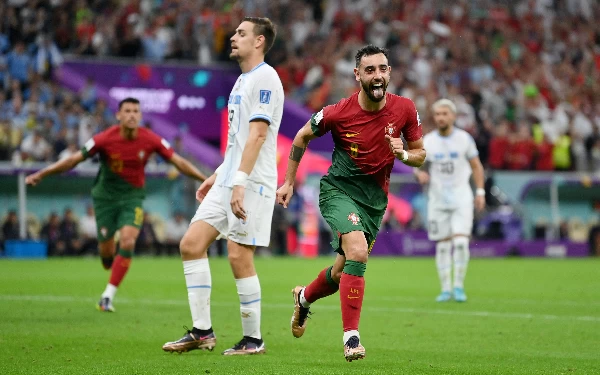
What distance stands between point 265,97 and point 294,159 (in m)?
0.74

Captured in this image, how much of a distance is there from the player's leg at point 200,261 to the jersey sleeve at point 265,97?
0.74 metres

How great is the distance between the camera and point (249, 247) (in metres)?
8.30

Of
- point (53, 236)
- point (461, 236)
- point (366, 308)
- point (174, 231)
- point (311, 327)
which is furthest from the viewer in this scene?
point (174, 231)

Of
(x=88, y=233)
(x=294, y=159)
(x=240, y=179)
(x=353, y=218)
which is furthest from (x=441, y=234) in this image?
(x=88, y=233)

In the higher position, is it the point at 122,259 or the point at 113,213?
the point at 113,213

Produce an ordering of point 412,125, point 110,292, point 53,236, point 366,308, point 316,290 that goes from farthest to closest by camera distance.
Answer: point 53,236 → point 366,308 → point 110,292 → point 316,290 → point 412,125

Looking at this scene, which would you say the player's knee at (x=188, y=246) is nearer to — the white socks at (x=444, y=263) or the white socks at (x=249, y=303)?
the white socks at (x=249, y=303)

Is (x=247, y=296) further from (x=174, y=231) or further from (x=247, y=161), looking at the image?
(x=174, y=231)

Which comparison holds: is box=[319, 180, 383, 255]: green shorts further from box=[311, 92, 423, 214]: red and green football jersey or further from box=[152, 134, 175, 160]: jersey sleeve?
box=[152, 134, 175, 160]: jersey sleeve

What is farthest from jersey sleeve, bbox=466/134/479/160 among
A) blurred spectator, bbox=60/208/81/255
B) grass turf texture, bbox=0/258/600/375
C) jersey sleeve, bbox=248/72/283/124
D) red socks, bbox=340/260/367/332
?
blurred spectator, bbox=60/208/81/255

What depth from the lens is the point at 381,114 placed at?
331 inches

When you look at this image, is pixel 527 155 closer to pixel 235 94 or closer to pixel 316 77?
pixel 316 77

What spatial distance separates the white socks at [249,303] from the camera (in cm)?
836

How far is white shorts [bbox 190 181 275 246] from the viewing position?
8.16 m
